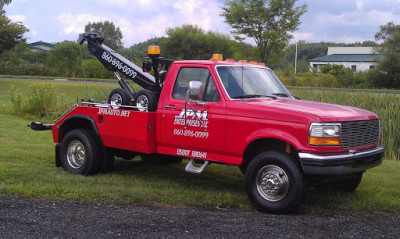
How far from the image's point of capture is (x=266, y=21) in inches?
1299

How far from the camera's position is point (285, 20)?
33.1m

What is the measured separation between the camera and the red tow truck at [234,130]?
6.06m

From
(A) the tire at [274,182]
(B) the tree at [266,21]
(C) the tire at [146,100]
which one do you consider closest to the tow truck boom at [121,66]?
(C) the tire at [146,100]

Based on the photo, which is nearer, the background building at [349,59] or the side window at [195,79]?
the side window at [195,79]

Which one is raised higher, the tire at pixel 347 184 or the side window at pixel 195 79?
the side window at pixel 195 79

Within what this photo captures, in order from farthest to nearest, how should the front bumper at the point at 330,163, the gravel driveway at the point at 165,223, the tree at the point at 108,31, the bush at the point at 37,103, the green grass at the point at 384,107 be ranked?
the tree at the point at 108,31
the bush at the point at 37,103
the green grass at the point at 384,107
the front bumper at the point at 330,163
the gravel driveway at the point at 165,223

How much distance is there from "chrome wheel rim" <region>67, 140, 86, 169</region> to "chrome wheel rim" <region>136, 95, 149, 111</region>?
1.56m

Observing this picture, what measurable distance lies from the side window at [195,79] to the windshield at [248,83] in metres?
0.19

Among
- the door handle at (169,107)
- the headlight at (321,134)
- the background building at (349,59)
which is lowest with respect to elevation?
the headlight at (321,134)

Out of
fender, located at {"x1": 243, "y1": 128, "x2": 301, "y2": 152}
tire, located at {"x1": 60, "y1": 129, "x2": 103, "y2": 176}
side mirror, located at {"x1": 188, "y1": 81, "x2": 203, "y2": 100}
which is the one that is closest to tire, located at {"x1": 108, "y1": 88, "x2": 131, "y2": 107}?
tire, located at {"x1": 60, "y1": 129, "x2": 103, "y2": 176}

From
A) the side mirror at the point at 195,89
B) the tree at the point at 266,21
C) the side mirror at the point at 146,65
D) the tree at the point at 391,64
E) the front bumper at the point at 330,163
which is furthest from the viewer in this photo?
the tree at the point at 391,64

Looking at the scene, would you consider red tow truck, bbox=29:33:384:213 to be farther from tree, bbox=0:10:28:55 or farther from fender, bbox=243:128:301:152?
tree, bbox=0:10:28:55

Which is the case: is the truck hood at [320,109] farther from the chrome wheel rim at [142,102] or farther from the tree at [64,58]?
the tree at [64,58]

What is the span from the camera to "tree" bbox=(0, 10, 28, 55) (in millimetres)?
35031
